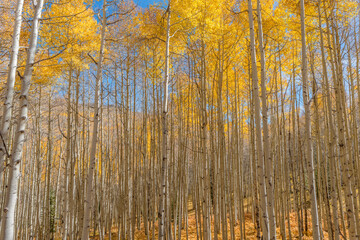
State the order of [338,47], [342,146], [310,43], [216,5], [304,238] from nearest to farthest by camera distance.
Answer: [342,146] → [338,47] → [216,5] → [310,43] → [304,238]

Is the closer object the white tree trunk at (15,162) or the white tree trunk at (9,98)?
the white tree trunk at (15,162)

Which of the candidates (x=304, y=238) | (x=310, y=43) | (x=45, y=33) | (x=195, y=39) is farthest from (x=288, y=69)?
(x=45, y=33)

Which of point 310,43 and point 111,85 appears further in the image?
point 111,85

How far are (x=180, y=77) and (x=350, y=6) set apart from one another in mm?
4321

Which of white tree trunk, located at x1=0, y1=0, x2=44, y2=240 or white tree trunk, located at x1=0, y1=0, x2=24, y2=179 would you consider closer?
white tree trunk, located at x1=0, y1=0, x2=44, y2=240

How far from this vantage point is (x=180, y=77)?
7.51 m

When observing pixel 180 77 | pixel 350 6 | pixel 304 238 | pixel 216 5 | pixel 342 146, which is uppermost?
pixel 216 5

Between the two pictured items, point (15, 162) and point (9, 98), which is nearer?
point (15, 162)

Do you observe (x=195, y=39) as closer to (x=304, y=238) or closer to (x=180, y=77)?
(x=180, y=77)

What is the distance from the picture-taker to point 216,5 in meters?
5.47

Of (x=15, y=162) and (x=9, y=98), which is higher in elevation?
(x=9, y=98)

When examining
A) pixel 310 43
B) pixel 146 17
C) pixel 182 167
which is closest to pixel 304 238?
pixel 182 167

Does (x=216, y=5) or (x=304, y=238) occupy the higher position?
(x=216, y=5)

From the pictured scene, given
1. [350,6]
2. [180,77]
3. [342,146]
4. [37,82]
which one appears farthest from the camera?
[180,77]
